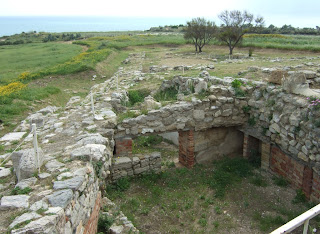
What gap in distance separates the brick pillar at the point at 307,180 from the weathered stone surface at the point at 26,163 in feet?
19.6

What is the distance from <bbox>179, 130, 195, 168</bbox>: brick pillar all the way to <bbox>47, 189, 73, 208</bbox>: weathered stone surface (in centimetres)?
489

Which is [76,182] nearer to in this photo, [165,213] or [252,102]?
[165,213]

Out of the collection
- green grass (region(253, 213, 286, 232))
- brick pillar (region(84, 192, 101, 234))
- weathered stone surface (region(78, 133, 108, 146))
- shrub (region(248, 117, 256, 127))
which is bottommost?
green grass (region(253, 213, 286, 232))

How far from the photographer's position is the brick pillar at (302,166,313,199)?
22.5 ft

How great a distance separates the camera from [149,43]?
35781 millimetres

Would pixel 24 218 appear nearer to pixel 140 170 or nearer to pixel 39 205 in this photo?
pixel 39 205

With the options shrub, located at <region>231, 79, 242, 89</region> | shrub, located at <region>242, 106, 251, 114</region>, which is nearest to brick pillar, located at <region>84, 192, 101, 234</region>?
shrub, located at <region>242, 106, 251, 114</region>

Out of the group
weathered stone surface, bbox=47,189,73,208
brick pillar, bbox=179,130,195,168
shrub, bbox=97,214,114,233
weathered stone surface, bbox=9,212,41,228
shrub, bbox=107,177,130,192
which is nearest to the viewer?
weathered stone surface, bbox=9,212,41,228

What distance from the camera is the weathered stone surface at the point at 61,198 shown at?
3.86 metres

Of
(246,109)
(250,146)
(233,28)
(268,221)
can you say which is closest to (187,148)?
(250,146)

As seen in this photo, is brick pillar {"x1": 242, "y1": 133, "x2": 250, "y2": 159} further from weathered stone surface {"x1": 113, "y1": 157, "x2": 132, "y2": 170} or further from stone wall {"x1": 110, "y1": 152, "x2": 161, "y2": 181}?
weathered stone surface {"x1": 113, "y1": 157, "x2": 132, "y2": 170}

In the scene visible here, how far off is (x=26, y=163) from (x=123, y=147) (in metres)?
3.42

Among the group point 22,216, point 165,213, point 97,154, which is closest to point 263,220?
point 165,213

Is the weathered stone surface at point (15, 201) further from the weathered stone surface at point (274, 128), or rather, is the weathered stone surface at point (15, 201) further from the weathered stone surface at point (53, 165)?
the weathered stone surface at point (274, 128)
